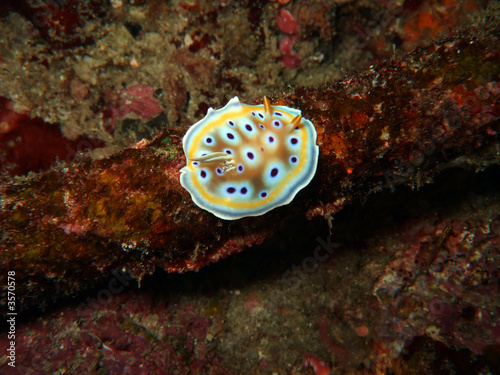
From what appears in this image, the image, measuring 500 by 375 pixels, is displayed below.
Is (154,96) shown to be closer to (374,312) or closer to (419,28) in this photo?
(419,28)

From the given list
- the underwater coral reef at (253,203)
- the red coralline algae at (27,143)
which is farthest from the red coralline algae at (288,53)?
the red coralline algae at (27,143)

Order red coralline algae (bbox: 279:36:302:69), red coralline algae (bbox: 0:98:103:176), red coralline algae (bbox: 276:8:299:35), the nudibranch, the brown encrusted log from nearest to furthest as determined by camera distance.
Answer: the nudibranch < the brown encrusted log < red coralline algae (bbox: 0:98:103:176) < red coralline algae (bbox: 276:8:299:35) < red coralline algae (bbox: 279:36:302:69)

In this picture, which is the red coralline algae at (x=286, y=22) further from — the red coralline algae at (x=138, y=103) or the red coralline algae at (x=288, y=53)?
the red coralline algae at (x=138, y=103)

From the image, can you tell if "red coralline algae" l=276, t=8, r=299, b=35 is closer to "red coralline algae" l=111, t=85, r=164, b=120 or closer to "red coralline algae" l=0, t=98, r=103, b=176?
"red coralline algae" l=111, t=85, r=164, b=120

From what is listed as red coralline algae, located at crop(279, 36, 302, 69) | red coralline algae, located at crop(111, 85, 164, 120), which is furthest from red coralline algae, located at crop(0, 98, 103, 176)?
red coralline algae, located at crop(279, 36, 302, 69)

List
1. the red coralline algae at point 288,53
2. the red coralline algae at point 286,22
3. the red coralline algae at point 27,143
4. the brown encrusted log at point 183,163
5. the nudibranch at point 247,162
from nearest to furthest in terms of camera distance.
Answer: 1. the nudibranch at point 247,162
2. the brown encrusted log at point 183,163
3. the red coralline algae at point 27,143
4. the red coralline algae at point 286,22
5. the red coralline algae at point 288,53

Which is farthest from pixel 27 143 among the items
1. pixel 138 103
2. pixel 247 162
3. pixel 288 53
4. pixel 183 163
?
pixel 288 53
